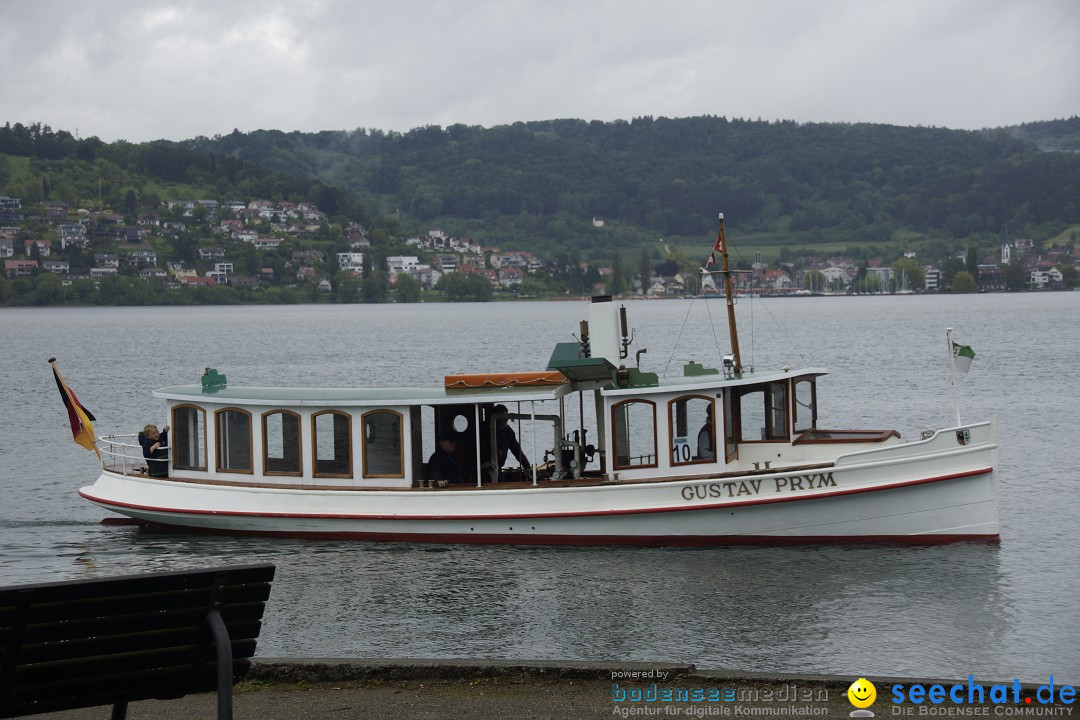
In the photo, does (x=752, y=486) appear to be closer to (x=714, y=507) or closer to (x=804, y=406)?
(x=714, y=507)

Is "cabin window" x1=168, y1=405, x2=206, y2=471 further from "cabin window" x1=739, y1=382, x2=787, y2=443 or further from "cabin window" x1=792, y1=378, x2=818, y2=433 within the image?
"cabin window" x1=792, y1=378, x2=818, y2=433

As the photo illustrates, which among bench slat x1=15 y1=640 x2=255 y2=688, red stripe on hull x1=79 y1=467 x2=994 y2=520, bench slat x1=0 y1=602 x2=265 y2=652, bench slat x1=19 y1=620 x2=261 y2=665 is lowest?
red stripe on hull x1=79 y1=467 x2=994 y2=520

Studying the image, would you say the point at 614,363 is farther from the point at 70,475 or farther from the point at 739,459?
the point at 70,475

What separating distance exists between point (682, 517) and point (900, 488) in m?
3.38

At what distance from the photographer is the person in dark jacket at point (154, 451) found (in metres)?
22.2

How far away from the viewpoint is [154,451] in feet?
72.7

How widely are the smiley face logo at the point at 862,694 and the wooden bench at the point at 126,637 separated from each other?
420cm

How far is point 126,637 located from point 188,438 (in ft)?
50.3

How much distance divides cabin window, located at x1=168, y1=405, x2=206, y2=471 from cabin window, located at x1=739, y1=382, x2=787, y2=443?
30.7ft

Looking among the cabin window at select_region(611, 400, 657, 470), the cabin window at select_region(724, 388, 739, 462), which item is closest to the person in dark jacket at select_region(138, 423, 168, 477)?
the cabin window at select_region(611, 400, 657, 470)

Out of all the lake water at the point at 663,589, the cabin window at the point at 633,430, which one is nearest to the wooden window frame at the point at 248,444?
the lake water at the point at 663,589

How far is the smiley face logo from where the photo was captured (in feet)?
28.7

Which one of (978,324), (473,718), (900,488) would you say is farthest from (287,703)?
(978,324)

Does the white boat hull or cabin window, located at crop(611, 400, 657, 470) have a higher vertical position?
cabin window, located at crop(611, 400, 657, 470)
